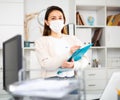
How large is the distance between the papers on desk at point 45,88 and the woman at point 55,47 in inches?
29.8

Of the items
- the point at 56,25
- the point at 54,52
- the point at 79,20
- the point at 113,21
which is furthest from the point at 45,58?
the point at 113,21

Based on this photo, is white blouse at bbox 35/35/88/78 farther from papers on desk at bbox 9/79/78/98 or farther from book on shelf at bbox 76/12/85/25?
book on shelf at bbox 76/12/85/25

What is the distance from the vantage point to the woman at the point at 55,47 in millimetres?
1597

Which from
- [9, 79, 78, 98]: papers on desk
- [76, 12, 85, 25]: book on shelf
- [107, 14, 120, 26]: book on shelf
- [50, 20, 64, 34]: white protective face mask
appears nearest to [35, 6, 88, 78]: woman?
[50, 20, 64, 34]: white protective face mask

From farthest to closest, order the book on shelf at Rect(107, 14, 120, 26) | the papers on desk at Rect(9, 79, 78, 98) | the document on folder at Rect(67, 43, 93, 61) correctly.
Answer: the book on shelf at Rect(107, 14, 120, 26)
the document on folder at Rect(67, 43, 93, 61)
the papers on desk at Rect(9, 79, 78, 98)

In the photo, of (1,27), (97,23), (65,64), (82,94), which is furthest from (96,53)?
(82,94)

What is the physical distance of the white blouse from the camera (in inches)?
63.1

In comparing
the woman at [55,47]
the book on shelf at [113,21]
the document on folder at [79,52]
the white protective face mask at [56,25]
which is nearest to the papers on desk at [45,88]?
the document on folder at [79,52]

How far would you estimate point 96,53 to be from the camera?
4.27 metres

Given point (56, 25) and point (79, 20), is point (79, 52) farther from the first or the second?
point (79, 20)

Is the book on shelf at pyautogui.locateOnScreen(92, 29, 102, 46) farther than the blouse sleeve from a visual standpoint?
Yes

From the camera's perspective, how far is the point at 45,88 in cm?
69

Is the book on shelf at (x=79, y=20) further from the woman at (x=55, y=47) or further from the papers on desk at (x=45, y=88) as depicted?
the papers on desk at (x=45, y=88)

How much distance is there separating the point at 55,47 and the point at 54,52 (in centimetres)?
4
